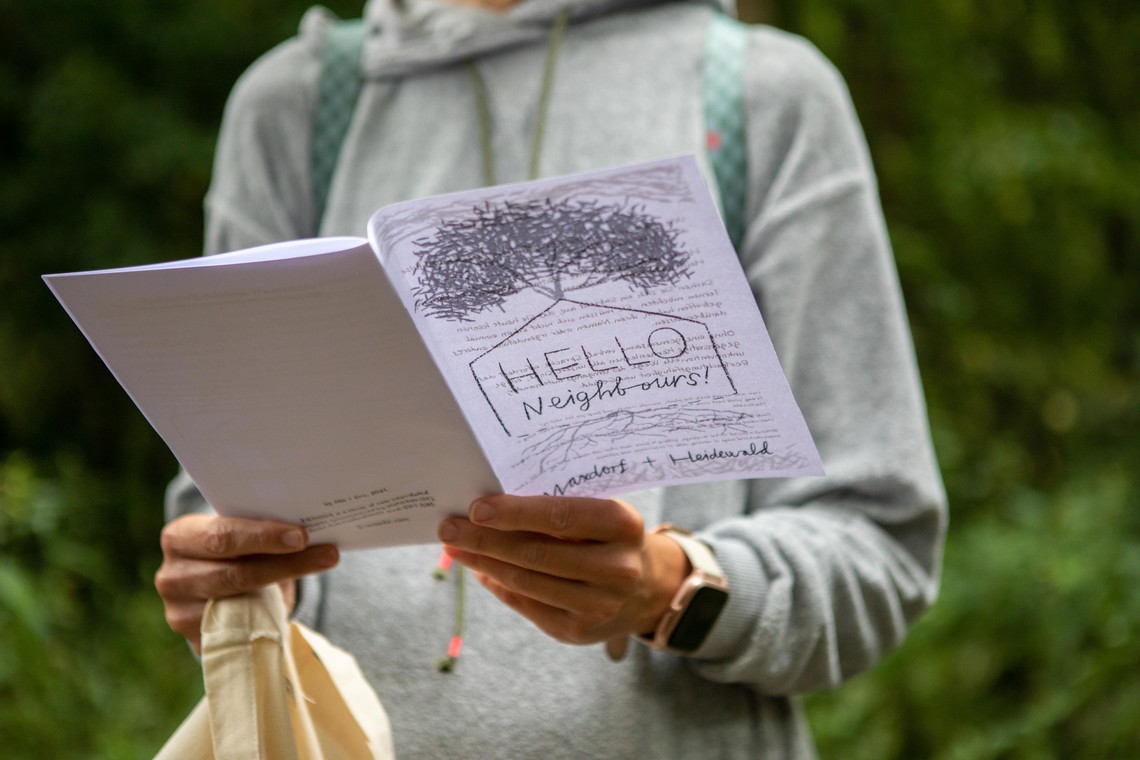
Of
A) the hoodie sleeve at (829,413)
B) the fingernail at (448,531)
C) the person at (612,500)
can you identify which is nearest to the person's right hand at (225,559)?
the person at (612,500)

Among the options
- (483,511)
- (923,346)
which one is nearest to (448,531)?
(483,511)

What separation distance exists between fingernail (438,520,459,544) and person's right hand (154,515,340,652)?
113 millimetres

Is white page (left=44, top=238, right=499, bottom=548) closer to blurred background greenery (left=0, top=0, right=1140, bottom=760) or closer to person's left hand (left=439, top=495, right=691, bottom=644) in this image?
person's left hand (left=439, top=495, right=691, bottom=644)

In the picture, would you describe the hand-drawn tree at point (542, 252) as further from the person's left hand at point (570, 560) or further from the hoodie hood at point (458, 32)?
the hoodie hood at point (458, 32)

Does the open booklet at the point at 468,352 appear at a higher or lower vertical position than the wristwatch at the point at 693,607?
higher

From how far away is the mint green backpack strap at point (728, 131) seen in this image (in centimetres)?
122

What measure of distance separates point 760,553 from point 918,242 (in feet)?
9.25

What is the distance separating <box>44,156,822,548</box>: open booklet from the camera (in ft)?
2.63

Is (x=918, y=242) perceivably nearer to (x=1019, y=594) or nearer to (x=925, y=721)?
(x=1019, y=594)

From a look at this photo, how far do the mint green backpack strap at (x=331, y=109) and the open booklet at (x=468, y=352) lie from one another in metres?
0.50

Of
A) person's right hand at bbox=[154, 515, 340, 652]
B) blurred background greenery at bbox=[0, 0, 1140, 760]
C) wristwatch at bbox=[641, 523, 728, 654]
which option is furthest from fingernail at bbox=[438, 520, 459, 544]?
blurred background greenery at bbox=[0, 0, 1140, 760]

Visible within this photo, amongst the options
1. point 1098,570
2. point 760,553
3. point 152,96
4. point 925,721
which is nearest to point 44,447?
point 152,96

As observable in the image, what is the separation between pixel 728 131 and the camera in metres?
1.23

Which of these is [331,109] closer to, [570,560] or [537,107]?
[537,107]
